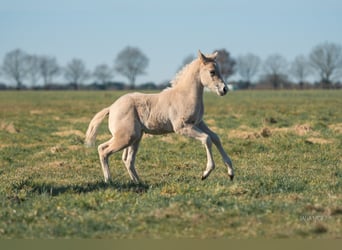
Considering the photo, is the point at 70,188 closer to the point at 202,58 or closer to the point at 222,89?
the point at 222,89

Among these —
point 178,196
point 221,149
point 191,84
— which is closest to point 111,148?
point 191,84

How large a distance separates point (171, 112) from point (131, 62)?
172172 mm

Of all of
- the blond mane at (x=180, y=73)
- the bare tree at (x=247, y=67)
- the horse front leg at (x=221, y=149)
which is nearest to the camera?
the horse front leg at (x=221, y=149)

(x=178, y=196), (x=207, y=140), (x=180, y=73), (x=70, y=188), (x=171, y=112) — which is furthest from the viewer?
(x=180, y=73)

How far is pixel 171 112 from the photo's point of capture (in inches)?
448

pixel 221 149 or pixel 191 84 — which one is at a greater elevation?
pixel 191 84

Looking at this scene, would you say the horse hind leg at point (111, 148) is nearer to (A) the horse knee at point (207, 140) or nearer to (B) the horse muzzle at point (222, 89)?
(A) the horse knee at point (207, 140)

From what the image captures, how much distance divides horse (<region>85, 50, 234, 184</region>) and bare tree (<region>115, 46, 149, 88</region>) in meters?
164

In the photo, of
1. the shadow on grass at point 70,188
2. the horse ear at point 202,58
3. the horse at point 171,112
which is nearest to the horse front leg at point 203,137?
the horse at point 171,112

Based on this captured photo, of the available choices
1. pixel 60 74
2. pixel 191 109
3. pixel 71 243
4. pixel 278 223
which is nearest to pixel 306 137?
pixel 191 109

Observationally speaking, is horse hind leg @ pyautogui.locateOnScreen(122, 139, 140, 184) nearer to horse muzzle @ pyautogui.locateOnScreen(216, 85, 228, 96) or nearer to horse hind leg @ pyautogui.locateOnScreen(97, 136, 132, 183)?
horse hind leg @ pyautogui.locateOnScreen(97, 136, 132, 183)

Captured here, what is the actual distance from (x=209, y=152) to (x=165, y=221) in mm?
3294

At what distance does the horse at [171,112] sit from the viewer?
11289 mm

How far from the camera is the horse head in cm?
1139
